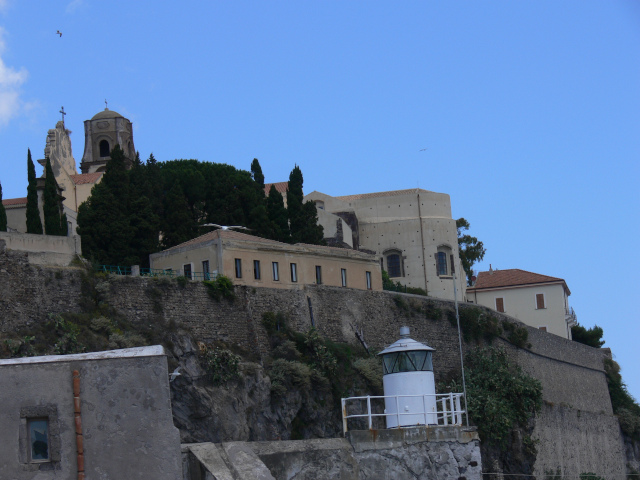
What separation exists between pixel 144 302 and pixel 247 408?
205 inches

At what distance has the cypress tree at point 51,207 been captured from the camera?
43.8 meters

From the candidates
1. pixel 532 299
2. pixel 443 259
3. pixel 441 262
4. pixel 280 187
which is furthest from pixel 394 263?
pixel 280 187

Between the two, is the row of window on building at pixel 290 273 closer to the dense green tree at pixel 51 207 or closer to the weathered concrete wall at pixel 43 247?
the weathered concrete wall at pixel 43 247

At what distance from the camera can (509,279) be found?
2549 inches

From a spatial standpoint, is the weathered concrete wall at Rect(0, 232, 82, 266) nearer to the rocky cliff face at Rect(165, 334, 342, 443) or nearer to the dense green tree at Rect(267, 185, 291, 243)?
the rocky cliff face at Rect(165, 334, 342, 443)

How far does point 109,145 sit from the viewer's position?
66.4 meters

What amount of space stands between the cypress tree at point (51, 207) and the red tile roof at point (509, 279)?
1117 inches

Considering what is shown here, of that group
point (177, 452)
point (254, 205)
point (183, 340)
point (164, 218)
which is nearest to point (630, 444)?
point (254, 205)

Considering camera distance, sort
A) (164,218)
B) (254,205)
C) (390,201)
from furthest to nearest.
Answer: (390,201) → (254,205) → (164,218)

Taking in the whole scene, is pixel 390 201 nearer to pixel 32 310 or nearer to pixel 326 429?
pixel 326 429

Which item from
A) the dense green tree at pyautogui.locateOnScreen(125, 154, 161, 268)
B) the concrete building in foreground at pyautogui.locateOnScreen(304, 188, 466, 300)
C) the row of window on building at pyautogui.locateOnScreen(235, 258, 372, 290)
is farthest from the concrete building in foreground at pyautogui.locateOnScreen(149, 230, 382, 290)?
the concrete building in foreground at pyautogui.locateOnScreen(304, 188, 466, 300)

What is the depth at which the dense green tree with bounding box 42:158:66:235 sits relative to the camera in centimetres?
4378

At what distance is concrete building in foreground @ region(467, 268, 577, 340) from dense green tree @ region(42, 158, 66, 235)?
27.9 metres

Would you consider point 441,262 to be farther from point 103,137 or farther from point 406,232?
point 103,137
